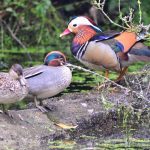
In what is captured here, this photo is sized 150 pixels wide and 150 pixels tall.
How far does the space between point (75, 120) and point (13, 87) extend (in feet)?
2.91

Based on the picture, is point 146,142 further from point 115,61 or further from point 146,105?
point 115,61

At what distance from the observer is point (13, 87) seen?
22.1 feet

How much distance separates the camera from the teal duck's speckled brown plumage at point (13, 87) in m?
6.71

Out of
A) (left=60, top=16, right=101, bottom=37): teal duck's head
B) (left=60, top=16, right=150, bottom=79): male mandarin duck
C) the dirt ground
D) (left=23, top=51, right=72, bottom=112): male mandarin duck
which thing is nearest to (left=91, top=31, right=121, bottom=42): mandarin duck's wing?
(left=60, top=16, right=150, bottom=79): male mandarin duck

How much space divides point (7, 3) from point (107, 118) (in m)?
6.41

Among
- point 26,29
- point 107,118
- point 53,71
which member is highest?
point 53,71

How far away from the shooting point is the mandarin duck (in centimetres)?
672

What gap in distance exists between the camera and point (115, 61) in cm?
862

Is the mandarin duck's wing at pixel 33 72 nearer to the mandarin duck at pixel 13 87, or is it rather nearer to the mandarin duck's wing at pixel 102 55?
the mandarin duck at pixel 13 87

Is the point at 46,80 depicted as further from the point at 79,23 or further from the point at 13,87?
the point at 79,23

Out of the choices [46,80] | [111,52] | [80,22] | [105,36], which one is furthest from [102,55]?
[46,80]

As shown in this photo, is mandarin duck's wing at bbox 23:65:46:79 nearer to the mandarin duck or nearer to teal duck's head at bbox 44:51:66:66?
teal duck's head at bbox 44:51:66:66

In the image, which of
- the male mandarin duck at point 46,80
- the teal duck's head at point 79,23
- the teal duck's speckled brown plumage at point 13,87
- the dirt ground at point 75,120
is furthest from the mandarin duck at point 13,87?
the teal duck's head at point 79,23

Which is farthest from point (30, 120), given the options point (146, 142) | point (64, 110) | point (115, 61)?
point (115, 61)
